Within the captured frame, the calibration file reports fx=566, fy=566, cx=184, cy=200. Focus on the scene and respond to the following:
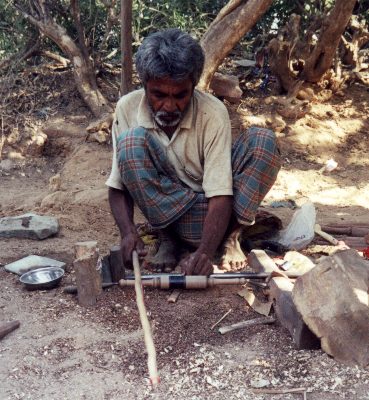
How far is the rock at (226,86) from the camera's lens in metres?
6.09

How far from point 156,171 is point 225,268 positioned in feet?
2.15

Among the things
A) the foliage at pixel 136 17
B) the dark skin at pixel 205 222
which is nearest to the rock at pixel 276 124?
the foliage at pixel 136 17

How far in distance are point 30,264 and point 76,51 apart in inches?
156

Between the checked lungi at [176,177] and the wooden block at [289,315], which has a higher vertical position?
the checked lungi at [176,177]

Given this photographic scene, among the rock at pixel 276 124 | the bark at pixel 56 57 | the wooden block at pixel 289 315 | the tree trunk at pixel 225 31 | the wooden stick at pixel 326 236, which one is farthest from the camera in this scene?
the bark at pixel 56 57

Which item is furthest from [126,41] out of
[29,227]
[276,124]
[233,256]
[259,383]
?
[259,383]

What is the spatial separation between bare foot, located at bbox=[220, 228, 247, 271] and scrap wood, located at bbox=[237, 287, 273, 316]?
12.0 inches

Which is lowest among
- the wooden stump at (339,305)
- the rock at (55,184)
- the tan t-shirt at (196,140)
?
the rock at (55,184)

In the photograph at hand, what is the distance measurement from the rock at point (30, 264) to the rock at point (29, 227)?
19.2 inches

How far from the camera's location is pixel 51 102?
22.4 ft

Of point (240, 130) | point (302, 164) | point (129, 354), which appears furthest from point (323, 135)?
point (129, 354)

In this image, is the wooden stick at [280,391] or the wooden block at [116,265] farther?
the wooden block at [116,265]

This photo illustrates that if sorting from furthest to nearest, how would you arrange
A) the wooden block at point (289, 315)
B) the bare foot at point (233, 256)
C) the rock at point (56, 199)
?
the rock at point (56, 199)
the bare foot at point (233, 256)
the wooden block at point (289, 315)

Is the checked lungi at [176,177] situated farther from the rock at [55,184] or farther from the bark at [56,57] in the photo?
the bark at [56,57]
